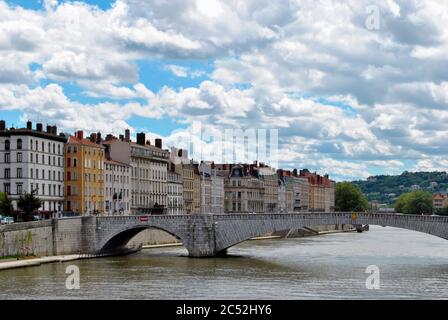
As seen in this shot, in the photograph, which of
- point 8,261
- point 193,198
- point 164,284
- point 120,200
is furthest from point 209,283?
point 193,198

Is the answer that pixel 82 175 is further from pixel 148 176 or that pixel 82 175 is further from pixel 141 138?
pixel 141 138

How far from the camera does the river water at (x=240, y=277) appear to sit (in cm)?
4803

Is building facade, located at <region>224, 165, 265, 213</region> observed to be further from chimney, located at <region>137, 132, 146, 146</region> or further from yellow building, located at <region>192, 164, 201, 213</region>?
chimney, located at <region>137, 132, 146, 146</region>

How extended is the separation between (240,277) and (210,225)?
20.6 meters

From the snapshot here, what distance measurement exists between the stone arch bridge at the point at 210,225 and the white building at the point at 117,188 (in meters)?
20.8

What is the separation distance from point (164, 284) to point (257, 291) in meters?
6.46

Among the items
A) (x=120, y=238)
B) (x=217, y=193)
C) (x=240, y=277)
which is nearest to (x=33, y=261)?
(x=240, y=277)

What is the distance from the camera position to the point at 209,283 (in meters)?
53.8

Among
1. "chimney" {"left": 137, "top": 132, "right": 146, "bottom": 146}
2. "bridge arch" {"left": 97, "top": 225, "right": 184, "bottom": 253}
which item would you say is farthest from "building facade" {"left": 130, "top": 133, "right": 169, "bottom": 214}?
"bridge arch" {"left": 97, "top": 225, "right": 184, "bottom": 253}

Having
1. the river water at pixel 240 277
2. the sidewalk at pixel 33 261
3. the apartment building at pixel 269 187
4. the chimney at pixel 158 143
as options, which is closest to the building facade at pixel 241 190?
the apartment building at pixel 269 187

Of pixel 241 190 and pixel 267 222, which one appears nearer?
pixel 267 222

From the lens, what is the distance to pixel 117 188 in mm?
103688

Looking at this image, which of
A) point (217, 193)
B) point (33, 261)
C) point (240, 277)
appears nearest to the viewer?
point (240, 277)
